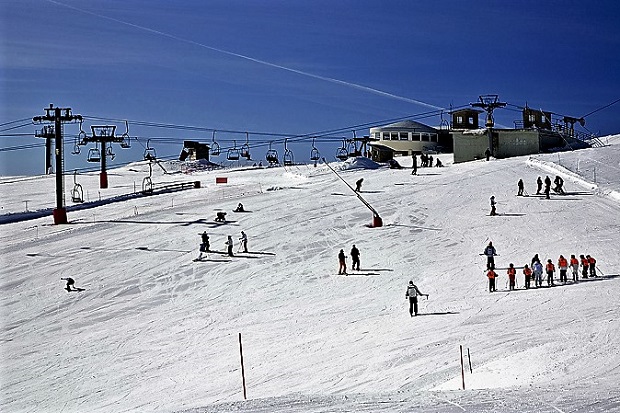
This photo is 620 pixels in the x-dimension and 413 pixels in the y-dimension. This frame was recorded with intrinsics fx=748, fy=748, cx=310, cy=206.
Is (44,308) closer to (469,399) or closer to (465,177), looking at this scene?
(469,399)

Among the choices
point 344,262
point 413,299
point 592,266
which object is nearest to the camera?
point 413,299

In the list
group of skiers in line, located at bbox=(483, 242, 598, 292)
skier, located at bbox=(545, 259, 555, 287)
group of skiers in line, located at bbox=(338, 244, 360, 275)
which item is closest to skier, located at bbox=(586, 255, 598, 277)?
group of skiers in line, located at bbox=(483, 242, 598, 292)

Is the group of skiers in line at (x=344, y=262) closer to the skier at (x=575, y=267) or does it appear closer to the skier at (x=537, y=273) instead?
the skier at (x=537, y=273)

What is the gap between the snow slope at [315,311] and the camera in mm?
14547

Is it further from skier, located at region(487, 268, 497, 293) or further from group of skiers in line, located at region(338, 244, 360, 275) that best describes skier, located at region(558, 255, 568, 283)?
group of skiers in line, located at region(338, 244, 360, 275)

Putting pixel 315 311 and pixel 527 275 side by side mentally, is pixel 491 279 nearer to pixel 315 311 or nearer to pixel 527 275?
pixel 527 275

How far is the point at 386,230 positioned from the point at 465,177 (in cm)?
1643

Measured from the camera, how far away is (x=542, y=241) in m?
28.5

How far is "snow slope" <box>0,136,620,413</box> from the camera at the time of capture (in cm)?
1455

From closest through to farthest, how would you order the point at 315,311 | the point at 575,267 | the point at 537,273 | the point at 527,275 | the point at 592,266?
the point at 315,311 < the point at 527,275 < the point at 537,273 < the point at 575,267 < the point at 592,266

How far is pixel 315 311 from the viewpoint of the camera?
21.2 meters

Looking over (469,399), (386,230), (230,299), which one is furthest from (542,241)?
(469,399)

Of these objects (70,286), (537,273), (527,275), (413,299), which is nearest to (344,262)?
(413,299)

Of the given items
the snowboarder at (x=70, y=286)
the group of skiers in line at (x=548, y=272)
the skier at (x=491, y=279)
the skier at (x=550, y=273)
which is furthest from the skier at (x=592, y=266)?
the snowboarder at (x=70, y=286)
